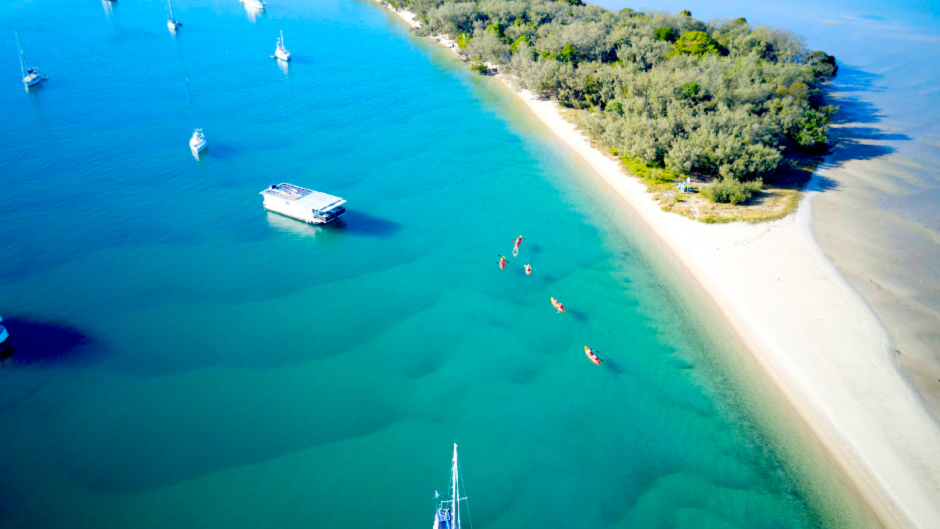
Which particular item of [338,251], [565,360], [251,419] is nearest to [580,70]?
[338,251]

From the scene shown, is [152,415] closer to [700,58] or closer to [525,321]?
[525,321]

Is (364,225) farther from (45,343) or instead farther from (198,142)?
(45,343)

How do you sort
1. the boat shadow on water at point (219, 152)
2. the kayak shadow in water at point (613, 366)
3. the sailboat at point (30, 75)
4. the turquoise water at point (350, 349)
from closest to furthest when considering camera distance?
the turquoise water at point (350, 349) < the kayak shadow in water at point (613, 366) < the boat shadow on water at point (219, 152) < the sailboat at point (30, 75)

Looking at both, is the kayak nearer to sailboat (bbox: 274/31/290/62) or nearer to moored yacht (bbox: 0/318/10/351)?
moored yacht (bbox: 0/318/10/351)

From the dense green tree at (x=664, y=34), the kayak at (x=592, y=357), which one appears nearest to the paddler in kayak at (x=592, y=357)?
the kayak at (x=592, y=357)

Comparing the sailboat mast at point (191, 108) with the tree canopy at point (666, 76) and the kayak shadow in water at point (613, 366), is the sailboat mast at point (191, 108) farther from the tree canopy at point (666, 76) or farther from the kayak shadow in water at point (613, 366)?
the kayak shadow in water at point (613, 366)

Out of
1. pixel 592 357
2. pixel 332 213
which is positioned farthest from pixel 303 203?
pixel 592 357
